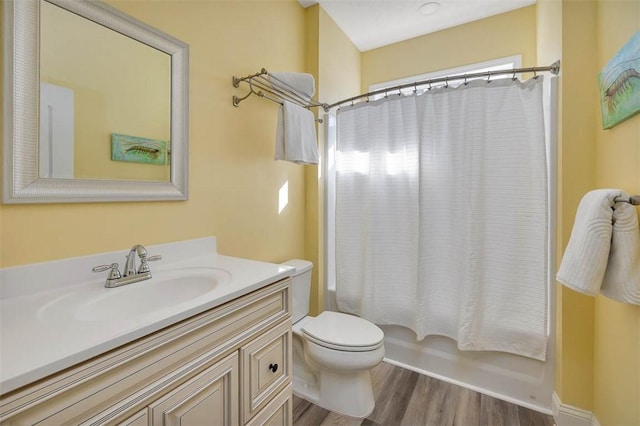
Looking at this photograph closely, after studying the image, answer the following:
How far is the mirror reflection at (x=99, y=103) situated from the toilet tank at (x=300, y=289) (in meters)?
0.93

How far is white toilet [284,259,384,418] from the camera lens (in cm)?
144

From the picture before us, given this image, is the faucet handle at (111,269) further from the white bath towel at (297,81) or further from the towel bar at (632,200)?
the towel bar at (632,200)

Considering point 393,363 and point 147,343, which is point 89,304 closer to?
point 147,343

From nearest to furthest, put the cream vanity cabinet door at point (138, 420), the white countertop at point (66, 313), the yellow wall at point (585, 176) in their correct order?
the white countertop at point (66, 313) → the cream vanity cabinet door at point (138, 420) → the yellow wall at point (585, 176)

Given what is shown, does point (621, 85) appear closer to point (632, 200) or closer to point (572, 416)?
point (632, 200)

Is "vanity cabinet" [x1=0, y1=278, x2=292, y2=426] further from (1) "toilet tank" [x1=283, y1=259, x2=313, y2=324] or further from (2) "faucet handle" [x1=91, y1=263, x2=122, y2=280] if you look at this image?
(1) "toilet tank" [x1=283, y1=259, x2=313, y2=324]

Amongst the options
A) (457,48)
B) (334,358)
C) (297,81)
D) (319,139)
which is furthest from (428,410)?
(457,48)

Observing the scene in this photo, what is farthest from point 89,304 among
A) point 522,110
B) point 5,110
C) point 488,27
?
point 488,27

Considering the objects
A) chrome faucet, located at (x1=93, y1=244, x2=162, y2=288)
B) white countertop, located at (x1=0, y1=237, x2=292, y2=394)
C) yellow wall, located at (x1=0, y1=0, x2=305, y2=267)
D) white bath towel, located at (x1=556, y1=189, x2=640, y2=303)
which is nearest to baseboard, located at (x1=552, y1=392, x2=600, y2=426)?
white bath towel, located at (x1=556, y1=189, x2=640, y2=303)

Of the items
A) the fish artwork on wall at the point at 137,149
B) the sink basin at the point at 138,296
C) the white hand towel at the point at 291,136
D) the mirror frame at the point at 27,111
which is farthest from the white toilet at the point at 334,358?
the mirror frame at the point at 27,111

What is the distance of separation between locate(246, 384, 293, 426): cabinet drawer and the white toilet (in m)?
0.35

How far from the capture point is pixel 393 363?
6.55 feet

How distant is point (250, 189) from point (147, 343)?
1085mm

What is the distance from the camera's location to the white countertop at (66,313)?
528 millimetres
